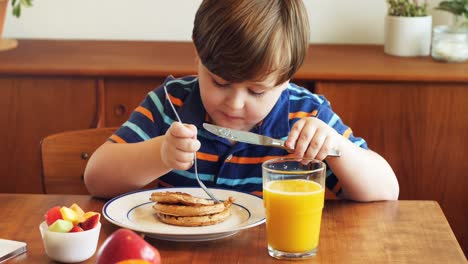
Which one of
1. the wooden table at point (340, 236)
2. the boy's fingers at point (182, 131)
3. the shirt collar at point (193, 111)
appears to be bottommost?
the wooden table at point (340, 236)

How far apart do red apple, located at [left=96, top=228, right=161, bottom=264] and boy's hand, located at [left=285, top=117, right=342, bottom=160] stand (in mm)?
438

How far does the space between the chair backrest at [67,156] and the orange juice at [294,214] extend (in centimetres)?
69

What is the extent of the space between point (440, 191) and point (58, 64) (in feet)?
3.78

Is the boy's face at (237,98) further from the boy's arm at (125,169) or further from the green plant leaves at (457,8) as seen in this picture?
the green plant leaves at (457,8)

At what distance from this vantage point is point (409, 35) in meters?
2.37

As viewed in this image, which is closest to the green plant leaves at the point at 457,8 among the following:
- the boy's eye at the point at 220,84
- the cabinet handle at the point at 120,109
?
the cabinet handle at the point at 120,109

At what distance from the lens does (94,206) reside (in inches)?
53.3

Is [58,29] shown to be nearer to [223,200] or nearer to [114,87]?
[114,87]

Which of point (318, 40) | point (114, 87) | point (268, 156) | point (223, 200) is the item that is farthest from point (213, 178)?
point (318, 40)

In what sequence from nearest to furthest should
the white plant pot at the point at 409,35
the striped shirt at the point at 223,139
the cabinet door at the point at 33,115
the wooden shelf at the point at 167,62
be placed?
the striped shirt at the point at 223,139
the wooden shelf at the point at 167,62
the cabinet door at the point at 33,115
the white plant pot at the point at 409,35

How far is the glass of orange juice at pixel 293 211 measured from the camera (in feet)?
3.71

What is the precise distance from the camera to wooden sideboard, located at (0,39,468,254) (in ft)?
7.13

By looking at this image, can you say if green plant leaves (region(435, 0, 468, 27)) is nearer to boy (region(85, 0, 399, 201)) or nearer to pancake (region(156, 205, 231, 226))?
boy (region(85, 0, 399, 201))

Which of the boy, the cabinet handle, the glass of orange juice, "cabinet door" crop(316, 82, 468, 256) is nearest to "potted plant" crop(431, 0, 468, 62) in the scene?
"cabinet door" crop(316, 82, 468, 256)
